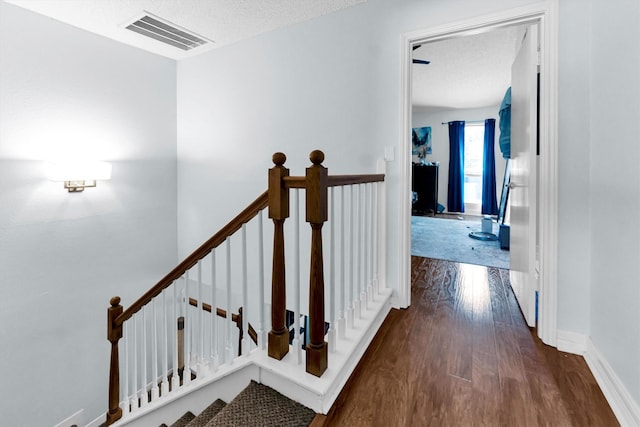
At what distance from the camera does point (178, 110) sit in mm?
3559

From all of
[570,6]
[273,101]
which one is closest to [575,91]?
[570,6]

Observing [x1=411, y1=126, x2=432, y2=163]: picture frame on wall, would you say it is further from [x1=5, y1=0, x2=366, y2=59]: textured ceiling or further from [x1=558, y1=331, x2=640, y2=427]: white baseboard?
[x1=558, y1=331, x2=640, y2=427]: white baseboard

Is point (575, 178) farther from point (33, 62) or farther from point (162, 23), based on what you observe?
point (33, 62)

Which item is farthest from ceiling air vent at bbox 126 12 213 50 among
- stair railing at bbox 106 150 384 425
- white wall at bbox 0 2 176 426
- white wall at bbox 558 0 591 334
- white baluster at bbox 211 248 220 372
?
white wall at bbox 558 0 591 334

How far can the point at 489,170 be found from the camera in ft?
21.1

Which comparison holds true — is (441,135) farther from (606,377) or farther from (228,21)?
(606,377)

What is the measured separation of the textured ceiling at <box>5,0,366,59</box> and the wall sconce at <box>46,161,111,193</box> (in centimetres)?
120

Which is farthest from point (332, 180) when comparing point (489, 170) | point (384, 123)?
point (489, 170)

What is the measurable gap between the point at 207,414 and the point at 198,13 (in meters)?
2.82

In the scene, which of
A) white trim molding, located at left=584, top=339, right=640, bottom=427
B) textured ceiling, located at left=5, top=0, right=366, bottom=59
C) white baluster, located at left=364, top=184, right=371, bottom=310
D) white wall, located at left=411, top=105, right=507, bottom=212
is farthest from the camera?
white wall, located at left=411, top=105, right=507, bottom=212

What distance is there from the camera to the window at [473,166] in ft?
22.2

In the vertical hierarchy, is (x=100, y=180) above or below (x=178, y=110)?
below

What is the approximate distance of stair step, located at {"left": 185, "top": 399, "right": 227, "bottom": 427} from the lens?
153cm

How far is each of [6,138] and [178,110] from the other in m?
1.53
